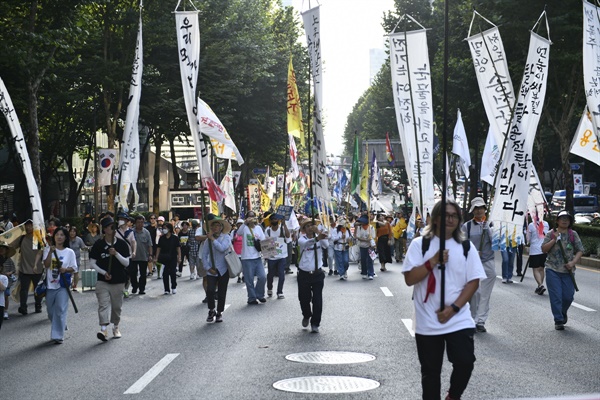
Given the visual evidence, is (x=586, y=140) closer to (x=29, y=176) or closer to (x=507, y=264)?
(x=507, y=264)

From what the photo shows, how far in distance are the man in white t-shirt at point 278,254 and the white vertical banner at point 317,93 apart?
11.7 ft

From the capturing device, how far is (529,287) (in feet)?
70.5

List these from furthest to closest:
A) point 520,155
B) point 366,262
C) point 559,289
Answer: point 366,262
point 520,155
point 559,289

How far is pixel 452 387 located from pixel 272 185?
5269 centimetres

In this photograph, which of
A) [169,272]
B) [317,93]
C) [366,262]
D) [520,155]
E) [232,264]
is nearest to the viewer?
[520,155]

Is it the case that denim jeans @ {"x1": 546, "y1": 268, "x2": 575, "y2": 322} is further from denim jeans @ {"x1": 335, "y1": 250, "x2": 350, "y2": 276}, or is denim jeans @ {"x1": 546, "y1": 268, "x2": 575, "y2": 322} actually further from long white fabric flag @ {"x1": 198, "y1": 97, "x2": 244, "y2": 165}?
denim jeans @ {"x1": 335, "y1": 250, "x2": 350, "y2": 276}

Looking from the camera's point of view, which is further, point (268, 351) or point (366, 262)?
point (366, 262)

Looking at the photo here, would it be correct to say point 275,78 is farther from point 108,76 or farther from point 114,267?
point 114,267

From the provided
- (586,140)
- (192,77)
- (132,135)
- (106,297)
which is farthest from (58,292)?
(586,140)

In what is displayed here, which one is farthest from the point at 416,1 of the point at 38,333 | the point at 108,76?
the point at 38,333

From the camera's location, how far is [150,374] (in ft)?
34.8

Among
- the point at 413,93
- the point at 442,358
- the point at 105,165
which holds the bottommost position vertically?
the point at 442,358

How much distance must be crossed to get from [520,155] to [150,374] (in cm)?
688

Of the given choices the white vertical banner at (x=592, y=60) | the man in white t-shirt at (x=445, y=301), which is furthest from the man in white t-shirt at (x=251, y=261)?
the man in white t-shirt at (x=445, y=301)
